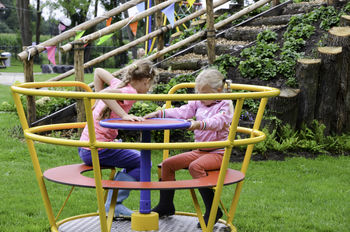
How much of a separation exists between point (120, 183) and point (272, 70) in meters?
5.10

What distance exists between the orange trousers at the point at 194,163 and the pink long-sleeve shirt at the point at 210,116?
0.36 ft

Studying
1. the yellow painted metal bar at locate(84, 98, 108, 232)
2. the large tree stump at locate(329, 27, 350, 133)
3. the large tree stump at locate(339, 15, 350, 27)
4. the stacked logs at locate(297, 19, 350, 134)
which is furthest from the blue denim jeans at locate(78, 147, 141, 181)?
the large tree stump at locate(339, 15, 350, 27)

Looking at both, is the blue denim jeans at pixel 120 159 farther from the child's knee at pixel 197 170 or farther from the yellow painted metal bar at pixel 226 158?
the yellow painted metal bar at pixel 226 158

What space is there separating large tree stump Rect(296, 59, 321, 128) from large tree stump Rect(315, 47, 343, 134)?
0.34ft

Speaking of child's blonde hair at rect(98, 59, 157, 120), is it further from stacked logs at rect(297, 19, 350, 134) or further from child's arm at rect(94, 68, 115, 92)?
stacked logs at rect(297, 19, 350, 134)

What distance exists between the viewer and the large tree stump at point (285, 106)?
22.5 ft

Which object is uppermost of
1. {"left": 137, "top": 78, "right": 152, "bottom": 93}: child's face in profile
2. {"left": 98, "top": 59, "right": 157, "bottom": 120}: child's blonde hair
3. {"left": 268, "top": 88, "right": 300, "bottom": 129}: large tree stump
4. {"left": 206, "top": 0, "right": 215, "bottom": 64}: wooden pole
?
{"left": 206, "top": 0, "right": 215, "bottom": 64}: wooden pole

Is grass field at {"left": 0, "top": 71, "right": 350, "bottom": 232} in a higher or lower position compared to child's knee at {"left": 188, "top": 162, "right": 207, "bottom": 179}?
lower

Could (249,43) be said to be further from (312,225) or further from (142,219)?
(142,219)

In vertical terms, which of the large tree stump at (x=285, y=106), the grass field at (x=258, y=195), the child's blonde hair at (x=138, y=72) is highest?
the child's blonde hair at (x=138, y=72)

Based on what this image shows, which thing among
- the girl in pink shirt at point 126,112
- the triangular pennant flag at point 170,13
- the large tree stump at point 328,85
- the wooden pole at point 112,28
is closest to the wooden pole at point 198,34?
the wooden pole at point 112,28

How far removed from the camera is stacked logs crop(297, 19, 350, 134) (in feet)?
23.4

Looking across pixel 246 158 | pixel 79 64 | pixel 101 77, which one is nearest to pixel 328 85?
pixel 79 64

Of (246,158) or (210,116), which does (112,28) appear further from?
(246,158)
